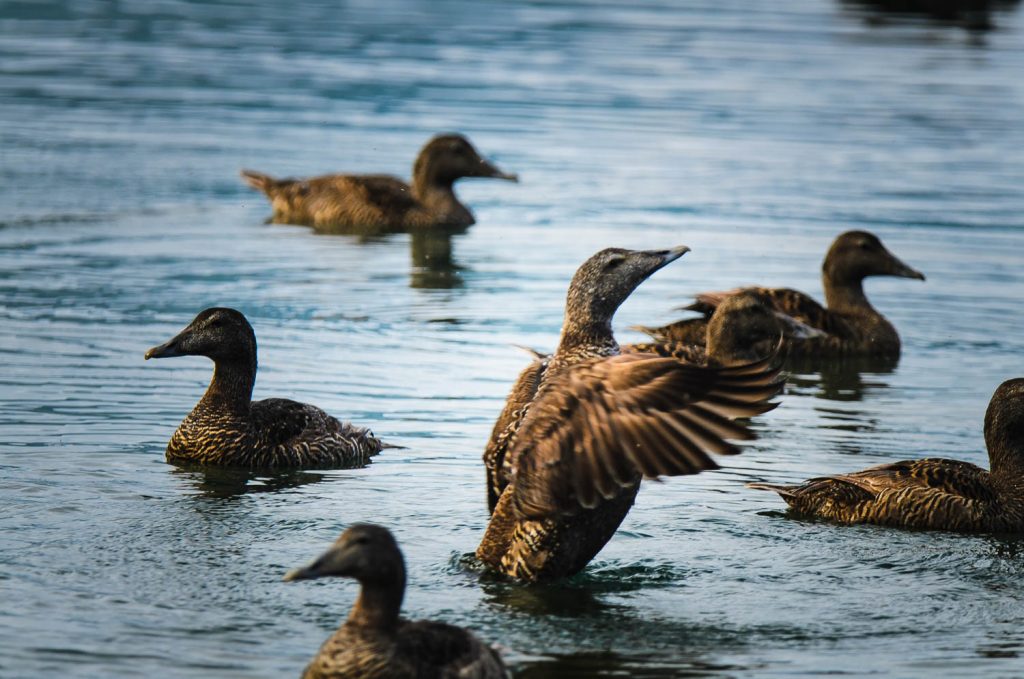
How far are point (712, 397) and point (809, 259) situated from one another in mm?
10524

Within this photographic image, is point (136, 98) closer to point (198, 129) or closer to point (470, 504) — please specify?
point (198, 129)

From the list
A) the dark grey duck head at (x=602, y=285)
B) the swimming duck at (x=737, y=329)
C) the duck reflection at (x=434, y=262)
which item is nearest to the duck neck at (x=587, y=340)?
the dark grey duck head at (x=602, y=285)

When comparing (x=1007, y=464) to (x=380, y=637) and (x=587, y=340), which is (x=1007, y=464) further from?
(x=380, y=637)

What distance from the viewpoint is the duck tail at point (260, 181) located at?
19.5 metres

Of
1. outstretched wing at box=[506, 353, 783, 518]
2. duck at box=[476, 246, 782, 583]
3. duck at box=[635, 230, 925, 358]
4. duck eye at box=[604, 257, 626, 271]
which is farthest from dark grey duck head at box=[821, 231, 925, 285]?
outstretched wing at box=[506, 353, 783, 518]

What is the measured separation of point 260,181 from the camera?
1973 centimetres

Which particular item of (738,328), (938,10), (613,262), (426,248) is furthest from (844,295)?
(938,10)

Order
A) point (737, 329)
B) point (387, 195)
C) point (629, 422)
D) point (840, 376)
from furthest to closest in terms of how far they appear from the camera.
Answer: point (387, 195)
point (840, 376)
point (737, 329)
point (629, 422)

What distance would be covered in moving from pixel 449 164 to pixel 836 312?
21.7ft

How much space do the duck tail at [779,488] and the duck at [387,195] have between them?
10.1m

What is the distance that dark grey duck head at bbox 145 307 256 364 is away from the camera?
34.6 feet

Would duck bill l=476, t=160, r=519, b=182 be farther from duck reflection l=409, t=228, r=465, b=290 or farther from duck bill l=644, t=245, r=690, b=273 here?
duck bill l=644, t=245, r=690, b=273

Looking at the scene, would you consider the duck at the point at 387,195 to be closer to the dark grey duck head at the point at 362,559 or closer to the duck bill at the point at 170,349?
the duck bill at the point at 170,349

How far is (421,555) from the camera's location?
870 centimetres
